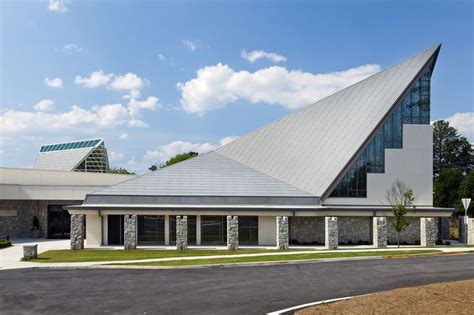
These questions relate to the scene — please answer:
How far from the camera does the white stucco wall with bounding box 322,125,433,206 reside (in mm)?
33312

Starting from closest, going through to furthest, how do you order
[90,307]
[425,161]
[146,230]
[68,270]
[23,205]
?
[90,307] → [68,270] → [146,230] → [425,161] → [23,205]

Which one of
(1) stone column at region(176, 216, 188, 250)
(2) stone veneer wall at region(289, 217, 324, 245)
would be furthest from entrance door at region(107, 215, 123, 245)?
(2) stone veneer wall at region(289, 217, 324, 245)

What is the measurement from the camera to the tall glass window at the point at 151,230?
1252 inches

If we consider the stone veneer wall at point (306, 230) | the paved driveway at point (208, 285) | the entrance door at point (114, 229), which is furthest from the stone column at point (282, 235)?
the entrance door at point (114, 229)

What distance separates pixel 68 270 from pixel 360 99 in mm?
24161

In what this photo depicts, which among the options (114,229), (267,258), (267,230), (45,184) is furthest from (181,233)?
(45,184)

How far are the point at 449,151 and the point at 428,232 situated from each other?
6095 cm

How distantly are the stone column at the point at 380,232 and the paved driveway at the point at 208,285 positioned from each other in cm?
863

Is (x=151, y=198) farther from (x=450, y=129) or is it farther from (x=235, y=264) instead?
(x=450, y=129)

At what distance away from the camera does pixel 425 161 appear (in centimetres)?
3416

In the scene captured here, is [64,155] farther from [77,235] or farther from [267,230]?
[267,230]

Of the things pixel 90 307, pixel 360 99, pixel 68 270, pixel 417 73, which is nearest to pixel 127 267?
pixel 68 270

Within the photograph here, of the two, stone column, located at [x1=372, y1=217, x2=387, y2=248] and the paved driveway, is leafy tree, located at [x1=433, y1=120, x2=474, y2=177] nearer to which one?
stone column, located at [x1=372, y1=217, x2=387, y2=248]

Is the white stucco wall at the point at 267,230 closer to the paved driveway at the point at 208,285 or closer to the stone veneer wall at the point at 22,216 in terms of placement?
the paved driveway at the point at 208,285
